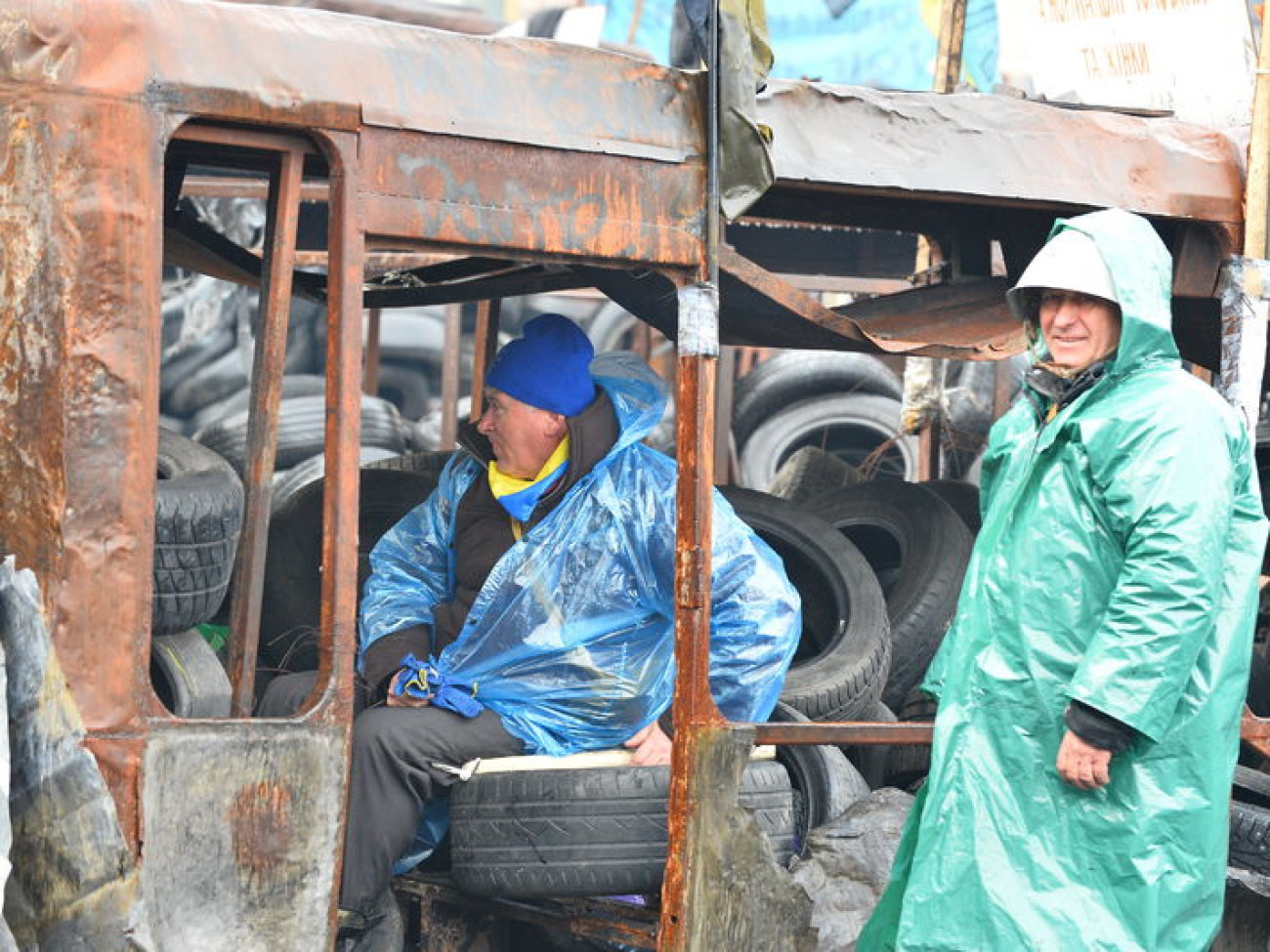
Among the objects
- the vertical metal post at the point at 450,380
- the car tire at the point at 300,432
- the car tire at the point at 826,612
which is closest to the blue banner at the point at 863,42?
the vertical metal post at the point at 450,380

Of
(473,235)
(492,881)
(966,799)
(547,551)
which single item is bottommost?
(492,881)

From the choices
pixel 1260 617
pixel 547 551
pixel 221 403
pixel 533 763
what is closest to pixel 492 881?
pixel 533 763

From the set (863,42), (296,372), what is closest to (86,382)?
(296,372)

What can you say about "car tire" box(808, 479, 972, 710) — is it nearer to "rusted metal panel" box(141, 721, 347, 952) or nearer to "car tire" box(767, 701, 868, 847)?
"car tire" box(767, 701, 868, 847)

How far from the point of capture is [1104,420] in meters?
3.75

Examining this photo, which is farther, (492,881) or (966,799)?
(492,881)

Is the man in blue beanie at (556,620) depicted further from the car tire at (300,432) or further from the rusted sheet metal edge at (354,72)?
the car tire at (300,432)

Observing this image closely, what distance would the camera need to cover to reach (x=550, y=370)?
4.89 meters

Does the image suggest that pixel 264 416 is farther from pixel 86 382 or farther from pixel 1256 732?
pixel 1256 732

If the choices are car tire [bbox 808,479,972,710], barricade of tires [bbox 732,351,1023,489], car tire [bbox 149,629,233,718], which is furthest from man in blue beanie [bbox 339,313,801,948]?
barricade of tires [bbox 732,351,1023,489]

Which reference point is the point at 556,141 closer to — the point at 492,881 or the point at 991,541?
the point at 991,541

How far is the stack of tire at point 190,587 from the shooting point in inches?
179

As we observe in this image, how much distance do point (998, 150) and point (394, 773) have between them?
2.18 meters

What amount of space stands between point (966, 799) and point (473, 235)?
5.15 feet
